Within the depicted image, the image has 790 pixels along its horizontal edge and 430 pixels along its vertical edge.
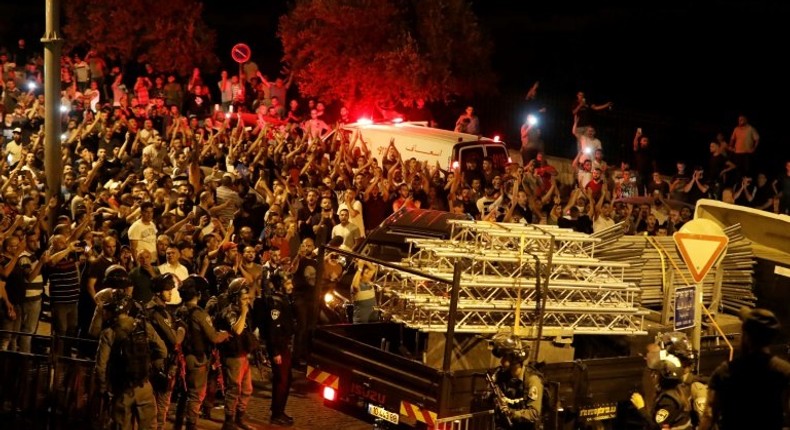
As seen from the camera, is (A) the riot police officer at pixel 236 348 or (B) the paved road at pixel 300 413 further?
(B) the paved road at pixel 300 413

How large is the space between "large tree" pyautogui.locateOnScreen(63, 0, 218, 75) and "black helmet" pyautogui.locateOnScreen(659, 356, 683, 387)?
83.9 feet

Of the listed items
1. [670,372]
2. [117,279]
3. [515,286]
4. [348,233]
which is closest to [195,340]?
[117,279]

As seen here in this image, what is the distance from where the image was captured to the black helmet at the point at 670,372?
28.2ft

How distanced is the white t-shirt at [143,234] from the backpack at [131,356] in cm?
422

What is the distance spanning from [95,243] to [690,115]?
18.6 m

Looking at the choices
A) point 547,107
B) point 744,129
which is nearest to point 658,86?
point 547,107

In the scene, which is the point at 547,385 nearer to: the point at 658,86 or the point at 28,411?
the point at 28,411

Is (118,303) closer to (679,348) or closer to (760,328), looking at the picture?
(679,348)

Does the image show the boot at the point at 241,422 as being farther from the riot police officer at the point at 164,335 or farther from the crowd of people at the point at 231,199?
the riot police officer at the point at 164,335

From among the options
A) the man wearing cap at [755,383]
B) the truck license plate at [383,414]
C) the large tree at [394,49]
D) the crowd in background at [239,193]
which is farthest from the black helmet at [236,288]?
the large tree at [394,49]

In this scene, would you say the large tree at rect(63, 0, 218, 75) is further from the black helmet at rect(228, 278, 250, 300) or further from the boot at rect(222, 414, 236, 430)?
the boot at rect(222, 414, 236, 430)

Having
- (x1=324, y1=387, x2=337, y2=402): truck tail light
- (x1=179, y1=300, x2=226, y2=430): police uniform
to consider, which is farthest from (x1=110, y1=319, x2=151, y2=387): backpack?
(x1=324, y1=387, x2=337, y2=402): truck tail light

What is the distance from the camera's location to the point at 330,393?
10305 millimetres

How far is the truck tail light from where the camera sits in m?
10.3
